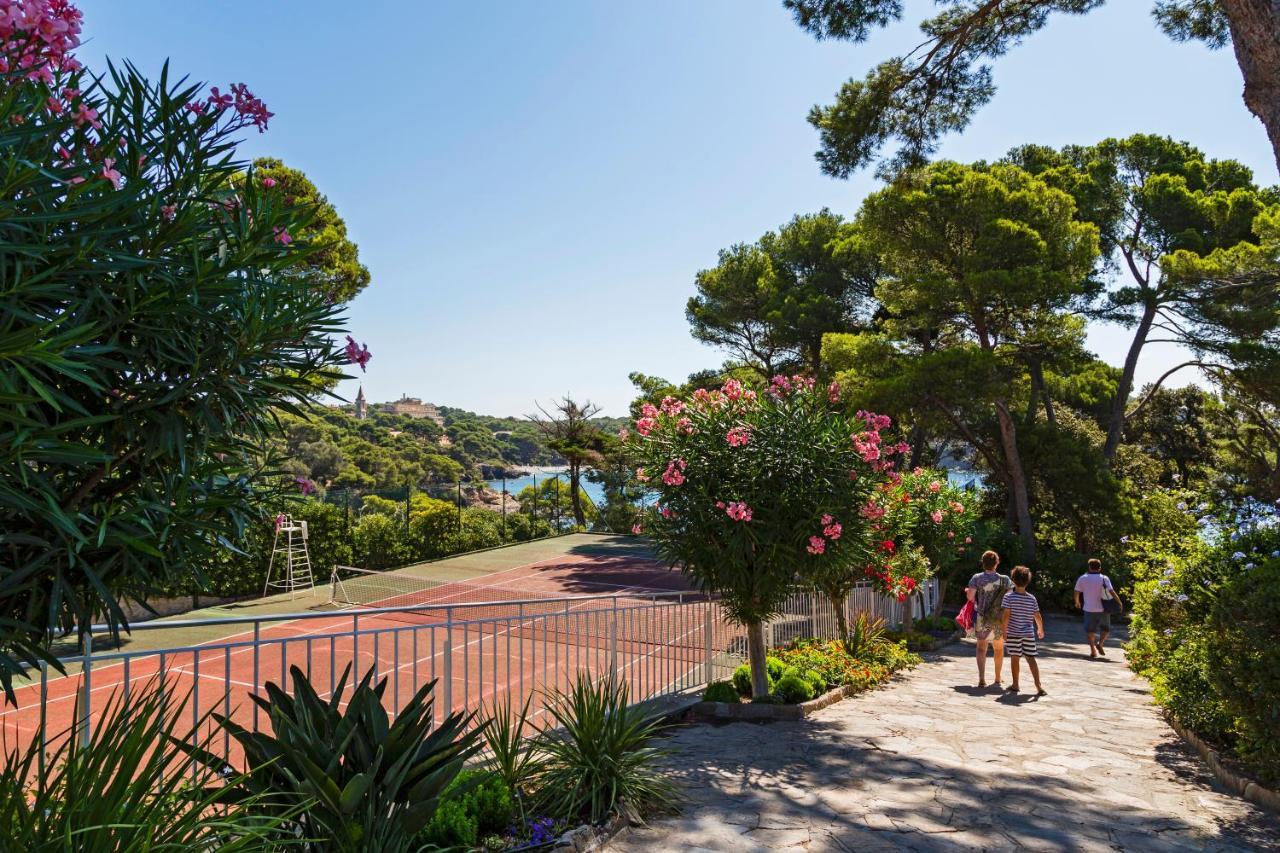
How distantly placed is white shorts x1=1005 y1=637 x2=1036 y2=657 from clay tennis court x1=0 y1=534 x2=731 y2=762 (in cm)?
352

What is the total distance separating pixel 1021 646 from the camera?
8867 millimetres

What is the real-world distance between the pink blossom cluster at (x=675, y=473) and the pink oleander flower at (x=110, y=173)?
5.15 m

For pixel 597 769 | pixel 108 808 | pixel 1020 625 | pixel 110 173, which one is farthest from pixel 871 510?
pixel 110 173

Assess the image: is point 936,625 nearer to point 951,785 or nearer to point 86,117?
point 951,785

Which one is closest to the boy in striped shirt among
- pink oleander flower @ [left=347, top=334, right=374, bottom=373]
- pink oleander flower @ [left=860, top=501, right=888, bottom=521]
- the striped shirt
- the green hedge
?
the striped shirt

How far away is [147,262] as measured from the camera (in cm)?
227

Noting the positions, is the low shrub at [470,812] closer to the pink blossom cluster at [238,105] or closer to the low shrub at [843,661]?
the pink blossom cluster at [238,105]

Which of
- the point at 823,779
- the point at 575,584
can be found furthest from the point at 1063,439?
the point at 823,779

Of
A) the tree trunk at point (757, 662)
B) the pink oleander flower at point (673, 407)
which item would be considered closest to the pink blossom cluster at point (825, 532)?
the tree trunk at point (757, 662)

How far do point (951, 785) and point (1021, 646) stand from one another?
174 inches

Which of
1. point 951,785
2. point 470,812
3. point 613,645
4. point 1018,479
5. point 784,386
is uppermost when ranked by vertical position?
point 784,386

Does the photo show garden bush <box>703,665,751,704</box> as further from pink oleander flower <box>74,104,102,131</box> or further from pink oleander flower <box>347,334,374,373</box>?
pink oleander flower <box>74,104,102,131</box>

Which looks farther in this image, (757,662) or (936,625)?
(936,625)

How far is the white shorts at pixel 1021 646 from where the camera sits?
28.8 ft
